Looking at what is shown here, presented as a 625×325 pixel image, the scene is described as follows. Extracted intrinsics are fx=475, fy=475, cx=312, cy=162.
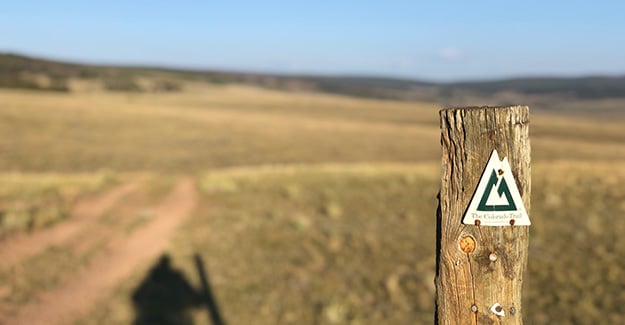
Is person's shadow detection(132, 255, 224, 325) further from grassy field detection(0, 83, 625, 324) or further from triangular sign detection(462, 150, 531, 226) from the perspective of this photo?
triangular sign detection(462, 150, 531, 226)

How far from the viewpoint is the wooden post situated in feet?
6.89

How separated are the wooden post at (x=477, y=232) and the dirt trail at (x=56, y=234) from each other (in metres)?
9.48

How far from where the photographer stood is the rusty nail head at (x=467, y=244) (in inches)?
87.0

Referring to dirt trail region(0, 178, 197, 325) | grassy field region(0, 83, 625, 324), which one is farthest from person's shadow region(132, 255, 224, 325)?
dirt trail region(0, 178, 197, 325)

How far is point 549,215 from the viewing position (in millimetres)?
13625

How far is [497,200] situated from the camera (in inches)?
84.2

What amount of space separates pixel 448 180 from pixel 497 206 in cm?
24

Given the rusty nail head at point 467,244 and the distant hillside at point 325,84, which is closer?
the rusty nail head at point 467,244

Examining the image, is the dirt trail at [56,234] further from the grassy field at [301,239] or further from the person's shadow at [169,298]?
the person's shadow at [169,298]

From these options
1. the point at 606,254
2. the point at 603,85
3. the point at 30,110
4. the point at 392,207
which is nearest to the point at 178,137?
the point at 30,110

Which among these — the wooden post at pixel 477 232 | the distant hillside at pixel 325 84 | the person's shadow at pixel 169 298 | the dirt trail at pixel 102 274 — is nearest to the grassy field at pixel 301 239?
the person's shadow at pixel 169 298

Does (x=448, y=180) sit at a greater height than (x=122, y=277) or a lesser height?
greater

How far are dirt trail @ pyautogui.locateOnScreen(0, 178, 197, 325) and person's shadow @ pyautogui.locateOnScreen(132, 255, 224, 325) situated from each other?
2.06ft

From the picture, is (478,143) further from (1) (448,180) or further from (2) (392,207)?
(2) (392,207)
